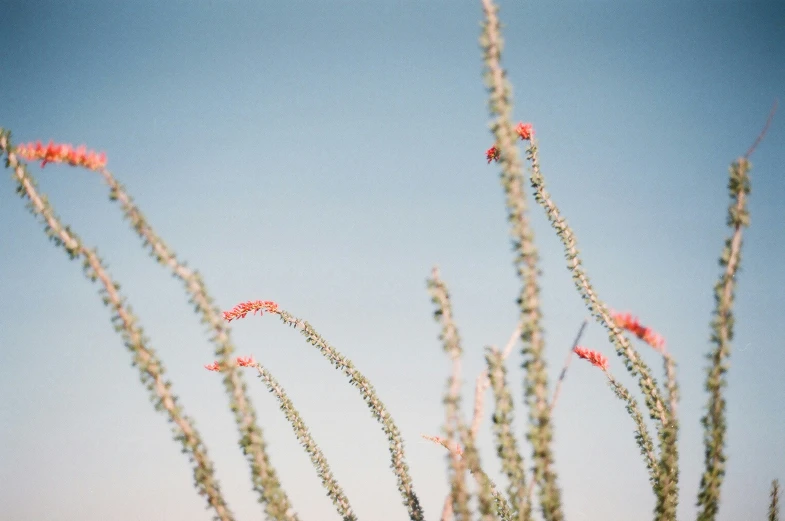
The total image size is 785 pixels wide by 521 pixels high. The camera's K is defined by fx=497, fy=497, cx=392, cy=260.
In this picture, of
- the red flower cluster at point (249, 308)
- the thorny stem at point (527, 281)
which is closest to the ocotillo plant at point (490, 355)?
the thorny stem at point (527, 281)

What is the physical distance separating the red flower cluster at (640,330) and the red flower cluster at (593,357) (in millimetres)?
2634

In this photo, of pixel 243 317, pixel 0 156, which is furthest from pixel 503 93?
pixel 243 317

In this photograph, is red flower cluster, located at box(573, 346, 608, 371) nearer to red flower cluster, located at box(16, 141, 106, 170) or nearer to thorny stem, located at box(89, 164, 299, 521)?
thorny stem, located at box(89, 164, 299, 521)

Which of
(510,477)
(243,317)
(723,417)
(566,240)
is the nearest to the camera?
(723,417)

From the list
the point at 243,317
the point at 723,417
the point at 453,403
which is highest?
the point at 243,317

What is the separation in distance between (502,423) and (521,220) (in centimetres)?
208

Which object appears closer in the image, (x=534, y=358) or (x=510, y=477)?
(x=534, y=358)

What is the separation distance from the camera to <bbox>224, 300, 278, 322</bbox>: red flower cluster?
7.86m

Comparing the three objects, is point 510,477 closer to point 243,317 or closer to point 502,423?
point 502,423

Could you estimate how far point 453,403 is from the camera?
473cm

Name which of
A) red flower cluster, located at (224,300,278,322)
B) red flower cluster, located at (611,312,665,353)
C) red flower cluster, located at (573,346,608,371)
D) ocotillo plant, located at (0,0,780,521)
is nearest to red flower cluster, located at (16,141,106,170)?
ocotillo plant, located at (0,0,780,521)

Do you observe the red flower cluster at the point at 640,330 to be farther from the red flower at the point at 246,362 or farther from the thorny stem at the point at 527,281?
the red flower at the point at 246,362

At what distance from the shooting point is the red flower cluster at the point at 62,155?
16.0ft

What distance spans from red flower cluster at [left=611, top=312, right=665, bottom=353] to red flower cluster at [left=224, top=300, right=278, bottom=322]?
18.5ft
